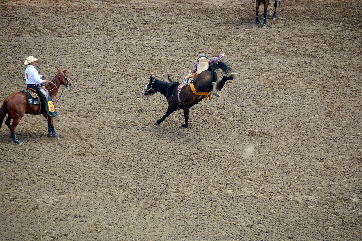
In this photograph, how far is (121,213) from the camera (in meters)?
8.57

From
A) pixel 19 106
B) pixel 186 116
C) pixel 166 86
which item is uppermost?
pixel 19 106

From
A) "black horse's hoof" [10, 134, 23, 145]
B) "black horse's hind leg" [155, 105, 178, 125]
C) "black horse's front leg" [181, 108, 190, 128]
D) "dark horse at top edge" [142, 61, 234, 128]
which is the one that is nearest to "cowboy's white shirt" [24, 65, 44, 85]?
"black horse's hoof" [10, 134, 23, 145]

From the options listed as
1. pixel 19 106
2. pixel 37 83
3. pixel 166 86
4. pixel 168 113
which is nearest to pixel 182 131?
pixel 168 113

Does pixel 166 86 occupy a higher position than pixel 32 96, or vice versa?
pixel 32 96

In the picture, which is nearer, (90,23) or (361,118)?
(361,118)

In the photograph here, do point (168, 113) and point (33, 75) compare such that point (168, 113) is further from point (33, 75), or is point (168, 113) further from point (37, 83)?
point (33, 75)

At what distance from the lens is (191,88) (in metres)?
10.9

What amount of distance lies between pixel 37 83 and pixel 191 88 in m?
3.46

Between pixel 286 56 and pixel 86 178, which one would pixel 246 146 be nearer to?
pixel 86 178

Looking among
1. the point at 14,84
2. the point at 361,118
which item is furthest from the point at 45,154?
the point at 361,118

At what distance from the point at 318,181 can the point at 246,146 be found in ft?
6.35

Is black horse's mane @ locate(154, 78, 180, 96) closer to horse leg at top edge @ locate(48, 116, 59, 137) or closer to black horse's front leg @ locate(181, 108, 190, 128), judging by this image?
black horse's front leg @ locate(181, 108, 190, 128)

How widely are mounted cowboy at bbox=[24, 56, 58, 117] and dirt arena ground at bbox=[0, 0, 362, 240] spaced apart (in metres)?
0.91

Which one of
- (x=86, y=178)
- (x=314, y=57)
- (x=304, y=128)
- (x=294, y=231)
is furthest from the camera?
(x=314, y=57)
